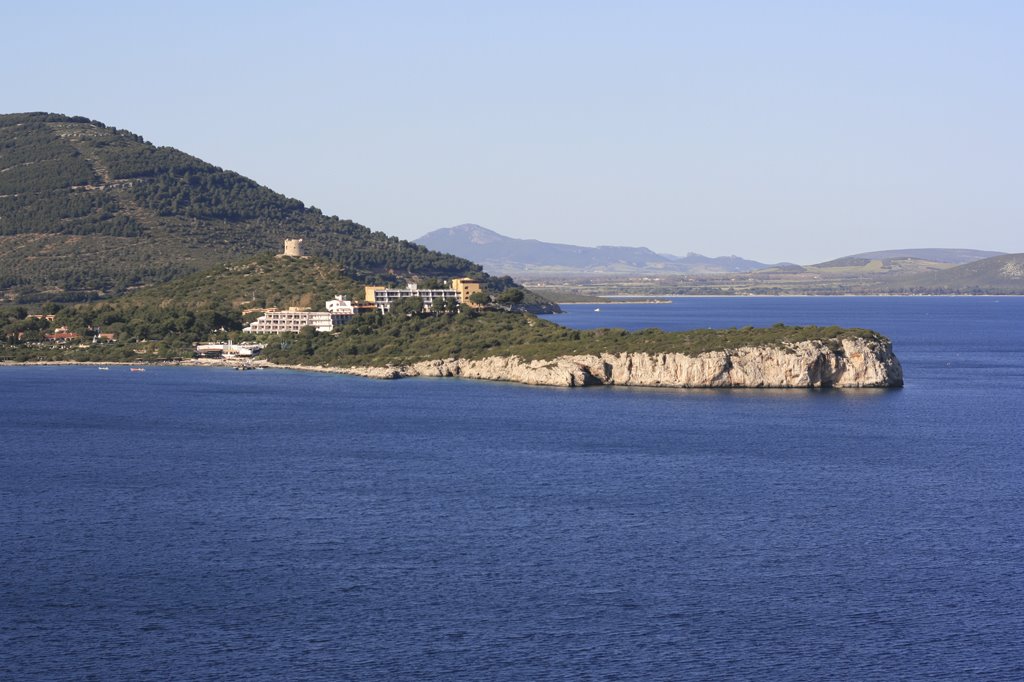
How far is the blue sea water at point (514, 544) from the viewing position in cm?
3500

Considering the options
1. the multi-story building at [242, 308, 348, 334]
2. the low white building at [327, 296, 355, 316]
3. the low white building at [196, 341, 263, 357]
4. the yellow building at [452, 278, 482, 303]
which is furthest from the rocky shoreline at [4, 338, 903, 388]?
the yellow building at [452, 278, 482, 303]

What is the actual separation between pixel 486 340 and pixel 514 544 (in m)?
69.4

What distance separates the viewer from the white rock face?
95750mm

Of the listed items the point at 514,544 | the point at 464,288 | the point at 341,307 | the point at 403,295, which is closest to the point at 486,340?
the point at 341,307

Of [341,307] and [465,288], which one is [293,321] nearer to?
[341,307]

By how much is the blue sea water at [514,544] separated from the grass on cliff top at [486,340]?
16820 millimetres

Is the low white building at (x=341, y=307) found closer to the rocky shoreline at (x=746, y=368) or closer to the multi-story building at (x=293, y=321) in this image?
the multi-story building at (x=293, y=321)

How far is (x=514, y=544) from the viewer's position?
46.1 metres

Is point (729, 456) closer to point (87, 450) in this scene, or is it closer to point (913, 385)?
point (87, 450)

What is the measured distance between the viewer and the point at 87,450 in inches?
2635

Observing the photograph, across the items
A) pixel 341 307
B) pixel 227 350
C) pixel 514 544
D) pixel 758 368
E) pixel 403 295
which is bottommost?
pixel 514 544

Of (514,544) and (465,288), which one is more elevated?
(465,288)

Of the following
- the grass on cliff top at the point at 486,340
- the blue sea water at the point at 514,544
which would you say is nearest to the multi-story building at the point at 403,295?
the grass on cliff top at the point at 486,340

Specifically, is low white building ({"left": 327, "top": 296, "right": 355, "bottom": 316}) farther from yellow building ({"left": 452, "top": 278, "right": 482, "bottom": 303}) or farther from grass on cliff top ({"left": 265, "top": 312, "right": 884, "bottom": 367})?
yellow building ({"left": 452, "top": 278, "right": 482, "bottom": 303})
